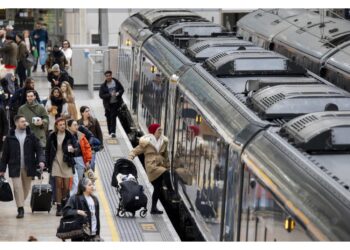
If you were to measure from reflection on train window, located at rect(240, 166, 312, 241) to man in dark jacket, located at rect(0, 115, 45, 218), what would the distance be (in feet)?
17.3

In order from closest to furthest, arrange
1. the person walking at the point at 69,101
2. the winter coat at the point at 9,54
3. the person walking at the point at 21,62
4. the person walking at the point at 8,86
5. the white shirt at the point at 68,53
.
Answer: the person walking at the point at 69,101 < the person walking at the point at 8,86 < the winter coat at the point at 9,54 < the person walking at the point at 21,62 < the white shirt at the point at 68,53

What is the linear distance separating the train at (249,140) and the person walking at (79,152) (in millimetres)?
1336

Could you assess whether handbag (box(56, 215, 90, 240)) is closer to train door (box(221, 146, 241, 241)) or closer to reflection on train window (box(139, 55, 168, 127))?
train door (box(221, 146, 241, 241))

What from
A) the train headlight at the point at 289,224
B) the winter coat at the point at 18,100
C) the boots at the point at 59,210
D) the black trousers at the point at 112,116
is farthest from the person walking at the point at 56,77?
the train headlight at the point at 289,224

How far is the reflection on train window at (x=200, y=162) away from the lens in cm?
1416

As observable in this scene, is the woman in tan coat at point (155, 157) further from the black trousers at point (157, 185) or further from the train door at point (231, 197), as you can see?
the train door at point (231, 197)

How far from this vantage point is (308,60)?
19.0 metres

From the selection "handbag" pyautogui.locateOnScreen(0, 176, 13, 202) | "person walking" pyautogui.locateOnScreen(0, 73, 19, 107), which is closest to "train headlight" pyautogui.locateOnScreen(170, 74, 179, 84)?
"handbag" pyautogui.locateOnScreen(0, 176, 13, 202)

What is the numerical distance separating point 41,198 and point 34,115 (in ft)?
6.46

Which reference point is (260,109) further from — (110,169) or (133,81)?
(133,81)

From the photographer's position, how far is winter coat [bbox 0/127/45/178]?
55.8ft

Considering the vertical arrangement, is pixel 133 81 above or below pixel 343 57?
below
